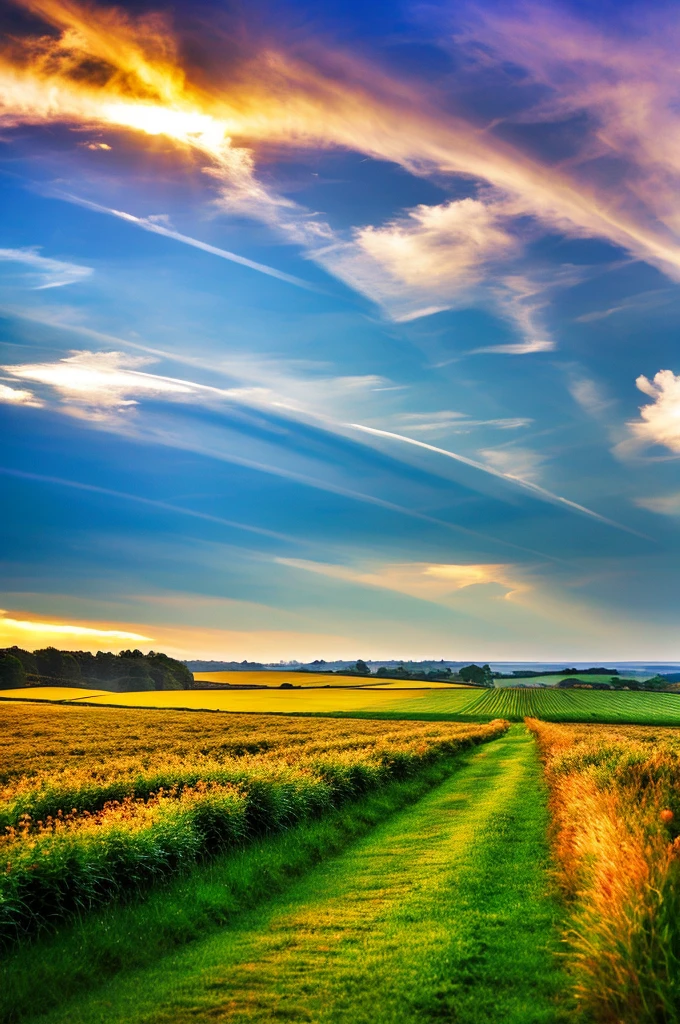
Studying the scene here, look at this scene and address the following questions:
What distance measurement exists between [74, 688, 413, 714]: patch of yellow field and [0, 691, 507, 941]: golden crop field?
4450cm

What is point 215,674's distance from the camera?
508 ft

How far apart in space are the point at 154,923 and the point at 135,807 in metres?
4.90

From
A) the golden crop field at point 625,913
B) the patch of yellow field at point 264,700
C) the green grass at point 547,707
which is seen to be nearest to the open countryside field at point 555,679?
the green grass at point 547,707

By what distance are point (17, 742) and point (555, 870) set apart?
38248 millimetres

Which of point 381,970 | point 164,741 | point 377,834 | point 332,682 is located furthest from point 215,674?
point 381,970

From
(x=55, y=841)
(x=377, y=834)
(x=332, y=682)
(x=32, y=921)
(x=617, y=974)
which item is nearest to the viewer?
(x=617, y=974)

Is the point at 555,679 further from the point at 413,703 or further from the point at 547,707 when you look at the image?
the point at 413,703

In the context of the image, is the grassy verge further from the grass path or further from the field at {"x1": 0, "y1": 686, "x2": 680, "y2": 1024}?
the grass path

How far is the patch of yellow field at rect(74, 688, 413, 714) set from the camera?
8338 centimetres

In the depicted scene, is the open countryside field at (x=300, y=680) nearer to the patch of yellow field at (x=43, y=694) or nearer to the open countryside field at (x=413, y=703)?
the open countryside field at (x=413, y=703)

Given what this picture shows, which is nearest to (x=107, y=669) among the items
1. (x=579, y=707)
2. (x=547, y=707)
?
(x=547, y=707)

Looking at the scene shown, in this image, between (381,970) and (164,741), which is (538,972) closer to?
(381,970)

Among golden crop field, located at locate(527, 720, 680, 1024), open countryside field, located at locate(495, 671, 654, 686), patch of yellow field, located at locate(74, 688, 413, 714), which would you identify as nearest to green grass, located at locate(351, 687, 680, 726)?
patch of yellow field, located at locate(74, 688, 413, 714)

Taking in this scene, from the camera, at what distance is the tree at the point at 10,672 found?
108 meters
